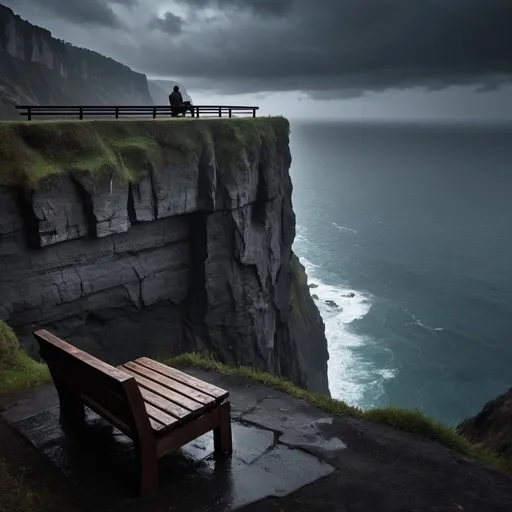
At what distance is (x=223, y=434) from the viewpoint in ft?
21.9

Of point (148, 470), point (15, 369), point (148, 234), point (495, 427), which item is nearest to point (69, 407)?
point (148, 470)

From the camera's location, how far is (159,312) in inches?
1097

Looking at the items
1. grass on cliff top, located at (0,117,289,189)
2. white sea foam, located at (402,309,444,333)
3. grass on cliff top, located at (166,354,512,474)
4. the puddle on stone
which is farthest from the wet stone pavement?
white sea foam, located at (402,309,444,333)

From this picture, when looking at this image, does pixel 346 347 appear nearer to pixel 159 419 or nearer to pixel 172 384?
pixel 172 384

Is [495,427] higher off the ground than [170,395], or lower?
lower

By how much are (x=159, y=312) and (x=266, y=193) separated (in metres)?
9.79

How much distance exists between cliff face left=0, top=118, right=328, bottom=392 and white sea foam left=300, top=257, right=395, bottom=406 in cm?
1613

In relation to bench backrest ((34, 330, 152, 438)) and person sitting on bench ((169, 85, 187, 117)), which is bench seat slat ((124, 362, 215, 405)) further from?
person sitting on bench ((169, 85, 187, 117))

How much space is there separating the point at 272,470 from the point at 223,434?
78 centimetres

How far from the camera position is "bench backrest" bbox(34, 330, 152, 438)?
17.7 ft

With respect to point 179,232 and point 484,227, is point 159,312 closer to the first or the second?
point 179,232

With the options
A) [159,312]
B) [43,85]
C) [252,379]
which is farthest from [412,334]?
[43,85]

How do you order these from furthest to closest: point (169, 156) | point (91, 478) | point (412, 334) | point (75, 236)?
point (412, 334) → point (169, 156) → point (75, 236) → point (91, 478)

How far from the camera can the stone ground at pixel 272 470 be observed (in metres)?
5.93
